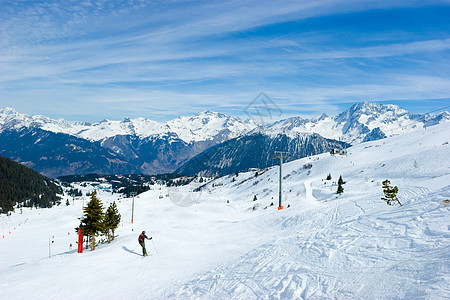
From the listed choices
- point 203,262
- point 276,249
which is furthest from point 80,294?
point 276,249

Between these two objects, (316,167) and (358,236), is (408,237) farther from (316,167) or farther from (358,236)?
(316,167)

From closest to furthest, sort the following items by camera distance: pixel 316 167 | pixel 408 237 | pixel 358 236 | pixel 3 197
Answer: pixel 408 237 < pixel 358 236 < pixel 316 167 < pixel 3 197

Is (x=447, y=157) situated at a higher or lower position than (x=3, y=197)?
higher

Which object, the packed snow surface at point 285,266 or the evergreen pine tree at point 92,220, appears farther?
the evergreen pine tree at point 92,220

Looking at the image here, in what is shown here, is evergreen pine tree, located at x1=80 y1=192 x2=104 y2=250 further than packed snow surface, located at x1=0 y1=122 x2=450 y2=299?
Yes

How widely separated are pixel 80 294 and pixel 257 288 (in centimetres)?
739

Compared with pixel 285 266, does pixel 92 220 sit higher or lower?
lower

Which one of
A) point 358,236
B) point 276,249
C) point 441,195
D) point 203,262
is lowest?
point 203,262

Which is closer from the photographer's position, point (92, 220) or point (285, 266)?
point (285, 266)

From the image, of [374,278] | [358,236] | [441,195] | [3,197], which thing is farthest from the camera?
[3,197]

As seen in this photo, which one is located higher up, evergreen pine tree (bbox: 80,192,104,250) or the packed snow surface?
the packed snow surface

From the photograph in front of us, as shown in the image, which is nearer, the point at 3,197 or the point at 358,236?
the point at 358,236

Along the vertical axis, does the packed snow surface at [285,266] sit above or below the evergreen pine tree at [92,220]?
above

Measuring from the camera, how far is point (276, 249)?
46.4 ft
